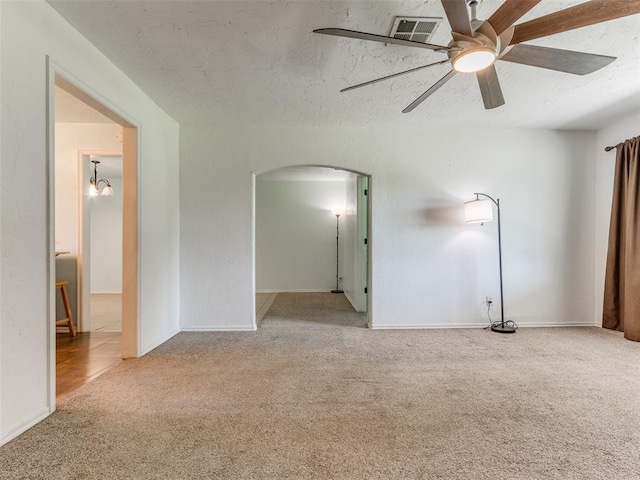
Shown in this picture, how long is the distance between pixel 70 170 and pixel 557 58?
4898mm

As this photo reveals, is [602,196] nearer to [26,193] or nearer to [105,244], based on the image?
[26,193]

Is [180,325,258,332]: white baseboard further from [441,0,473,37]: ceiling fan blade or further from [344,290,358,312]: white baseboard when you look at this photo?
[441,0,473,37]: ceiling fan blade

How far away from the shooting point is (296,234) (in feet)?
22.5

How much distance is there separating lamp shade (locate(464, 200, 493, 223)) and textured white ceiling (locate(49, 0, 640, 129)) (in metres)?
1.00

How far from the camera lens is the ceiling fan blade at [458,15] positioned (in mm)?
1382

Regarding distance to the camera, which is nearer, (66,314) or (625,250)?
(625,250)

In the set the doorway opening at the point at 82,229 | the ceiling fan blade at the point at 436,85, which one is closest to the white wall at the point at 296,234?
the doorway opening at the point at 82,229

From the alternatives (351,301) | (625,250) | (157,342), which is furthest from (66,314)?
(625,250)

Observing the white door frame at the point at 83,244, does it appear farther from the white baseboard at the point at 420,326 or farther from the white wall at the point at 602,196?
the white wall at the point at 602,196

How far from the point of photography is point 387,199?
12.7 ft

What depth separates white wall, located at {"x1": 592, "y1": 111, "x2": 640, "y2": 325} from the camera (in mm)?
3738

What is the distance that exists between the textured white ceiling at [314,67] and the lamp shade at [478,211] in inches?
39.2

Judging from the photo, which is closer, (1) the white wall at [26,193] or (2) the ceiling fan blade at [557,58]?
(1) the white wall at [26,193]

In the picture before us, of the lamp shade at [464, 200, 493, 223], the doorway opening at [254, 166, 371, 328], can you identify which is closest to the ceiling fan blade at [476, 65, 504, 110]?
the lamp shade at [464, 200, 493, 223]
